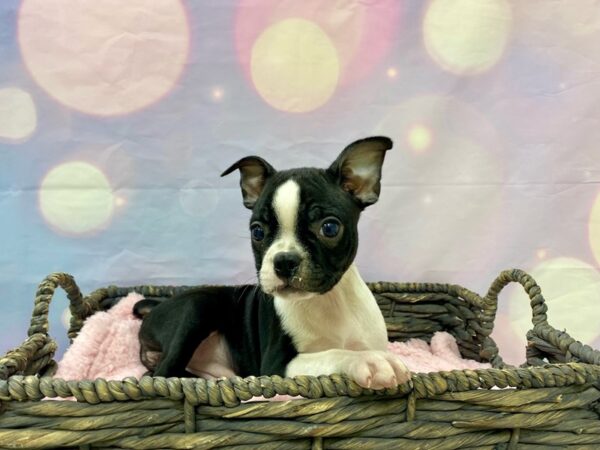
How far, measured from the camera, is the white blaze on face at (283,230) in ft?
4.44

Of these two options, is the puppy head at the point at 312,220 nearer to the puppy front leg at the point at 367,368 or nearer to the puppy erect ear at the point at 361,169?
the puppy erect ear at the point at 361,169

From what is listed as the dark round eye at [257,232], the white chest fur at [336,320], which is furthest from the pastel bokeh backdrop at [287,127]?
the dark round eye at [257,232]

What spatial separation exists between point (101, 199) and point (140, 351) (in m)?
0.71

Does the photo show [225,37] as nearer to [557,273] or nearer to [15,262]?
[15,262]

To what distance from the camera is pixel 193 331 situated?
178 centimetres

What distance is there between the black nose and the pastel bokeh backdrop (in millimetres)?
1085

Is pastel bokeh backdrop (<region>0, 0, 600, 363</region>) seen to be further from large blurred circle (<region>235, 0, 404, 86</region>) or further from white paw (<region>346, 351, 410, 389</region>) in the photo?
white paw (<region>346, 351, 410, 389</region>)

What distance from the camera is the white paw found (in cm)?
105

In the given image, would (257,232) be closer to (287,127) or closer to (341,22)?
(287,127)

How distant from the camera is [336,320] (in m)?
1.58

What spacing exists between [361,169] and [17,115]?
5.21ft

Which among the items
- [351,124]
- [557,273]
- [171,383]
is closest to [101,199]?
[351,124]

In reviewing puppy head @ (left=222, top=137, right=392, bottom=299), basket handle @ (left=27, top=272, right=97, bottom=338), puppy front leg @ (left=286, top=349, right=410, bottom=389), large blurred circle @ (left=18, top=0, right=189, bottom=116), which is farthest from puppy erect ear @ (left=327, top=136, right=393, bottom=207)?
large blurred circle @ (left=18, top=0, right=189, bottom=116)

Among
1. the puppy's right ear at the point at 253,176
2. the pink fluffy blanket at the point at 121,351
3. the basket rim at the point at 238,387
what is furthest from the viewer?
the pink fluffy blanket at the point at 121,351
